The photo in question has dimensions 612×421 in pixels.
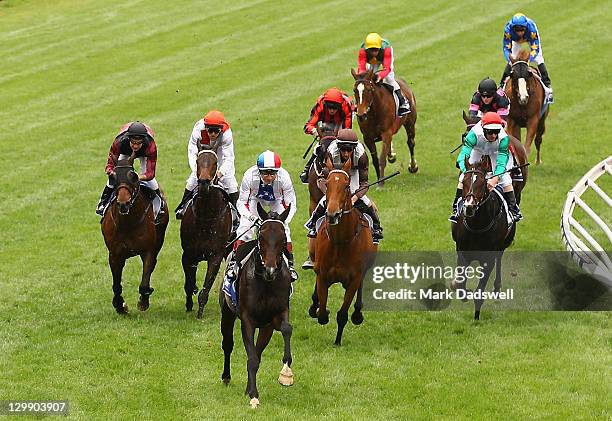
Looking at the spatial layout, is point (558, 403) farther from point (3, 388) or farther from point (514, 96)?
point (514, 96)

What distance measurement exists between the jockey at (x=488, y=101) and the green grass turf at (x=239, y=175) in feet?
7.03

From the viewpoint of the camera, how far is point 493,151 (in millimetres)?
14797

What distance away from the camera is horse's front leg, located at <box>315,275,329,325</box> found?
42.8ft

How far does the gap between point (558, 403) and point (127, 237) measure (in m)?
5.74

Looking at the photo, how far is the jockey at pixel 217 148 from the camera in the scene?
563 inches

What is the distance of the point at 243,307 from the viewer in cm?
1110

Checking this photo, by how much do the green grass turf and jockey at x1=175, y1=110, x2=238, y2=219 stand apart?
1.65 m

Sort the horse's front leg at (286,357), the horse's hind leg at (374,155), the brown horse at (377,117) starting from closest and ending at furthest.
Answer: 1. the horse's front leg at (286,357)
2. the brown horse at (377,117)
3. the horse's hind leg at (374,155)

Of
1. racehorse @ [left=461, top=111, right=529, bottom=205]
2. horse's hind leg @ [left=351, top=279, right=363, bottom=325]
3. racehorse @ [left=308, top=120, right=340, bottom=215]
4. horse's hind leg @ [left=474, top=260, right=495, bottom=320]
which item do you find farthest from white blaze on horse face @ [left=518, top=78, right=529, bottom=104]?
horse's hind leg @ [left=351, top=279, right=363, bottom=325]

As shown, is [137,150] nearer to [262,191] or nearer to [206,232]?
[206,232]

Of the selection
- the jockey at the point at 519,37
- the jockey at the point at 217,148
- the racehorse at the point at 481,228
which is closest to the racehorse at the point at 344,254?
the racehorse at the point at 481,228

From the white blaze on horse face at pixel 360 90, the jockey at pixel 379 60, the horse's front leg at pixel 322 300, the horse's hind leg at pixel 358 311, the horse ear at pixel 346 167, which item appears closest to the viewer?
the horse ear at pixel 346 167

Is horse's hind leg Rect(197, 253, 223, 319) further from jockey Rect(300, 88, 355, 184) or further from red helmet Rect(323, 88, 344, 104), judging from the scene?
red helmet Rect(323, 88, 344, 104)

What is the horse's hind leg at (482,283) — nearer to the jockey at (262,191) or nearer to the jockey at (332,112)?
the jockey at (332,112)
